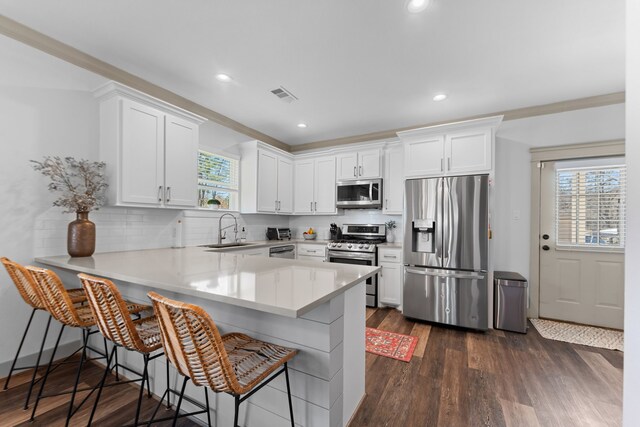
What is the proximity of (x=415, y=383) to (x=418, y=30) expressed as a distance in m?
2.79

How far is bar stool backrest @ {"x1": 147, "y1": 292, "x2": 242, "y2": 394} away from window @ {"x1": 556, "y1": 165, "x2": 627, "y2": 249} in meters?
4.24

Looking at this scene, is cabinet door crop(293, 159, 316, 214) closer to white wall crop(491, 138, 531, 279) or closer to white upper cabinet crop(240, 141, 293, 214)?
white upper cabinet crop(240, 141, 293, 214)

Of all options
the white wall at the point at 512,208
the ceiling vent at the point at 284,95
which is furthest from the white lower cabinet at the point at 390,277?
the ceiling vent at the point at 284,95

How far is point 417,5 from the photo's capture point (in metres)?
1.87

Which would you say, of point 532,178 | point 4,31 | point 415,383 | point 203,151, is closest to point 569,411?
point 415,383

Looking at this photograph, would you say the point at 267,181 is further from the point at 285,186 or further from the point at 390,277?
the point at 390,277

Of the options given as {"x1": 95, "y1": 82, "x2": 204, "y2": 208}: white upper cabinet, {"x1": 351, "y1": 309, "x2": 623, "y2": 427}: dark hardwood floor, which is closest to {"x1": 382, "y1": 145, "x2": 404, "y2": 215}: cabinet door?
{"x1": 351, "y1": 309, "x2": 623, "y2": 427}: dark hardwood floor

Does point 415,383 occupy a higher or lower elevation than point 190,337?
lower

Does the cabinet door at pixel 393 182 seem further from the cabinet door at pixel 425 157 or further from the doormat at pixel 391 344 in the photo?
the doormat at pixel 391 344

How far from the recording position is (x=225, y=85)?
3.02 meters

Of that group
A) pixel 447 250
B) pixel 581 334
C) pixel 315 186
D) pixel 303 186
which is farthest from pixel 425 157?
pixel 581 334

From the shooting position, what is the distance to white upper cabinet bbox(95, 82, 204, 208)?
251 centimetres

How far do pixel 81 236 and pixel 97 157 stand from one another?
82cm

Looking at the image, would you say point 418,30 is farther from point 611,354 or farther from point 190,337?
point 611,354
